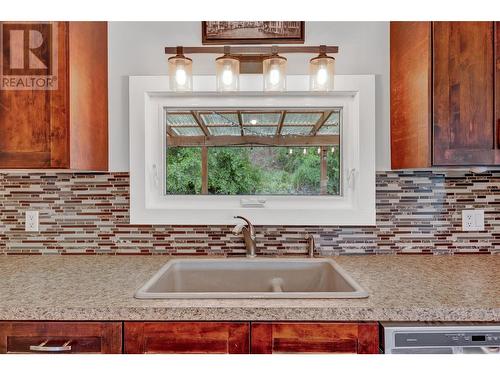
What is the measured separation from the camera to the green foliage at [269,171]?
1927 millimetres

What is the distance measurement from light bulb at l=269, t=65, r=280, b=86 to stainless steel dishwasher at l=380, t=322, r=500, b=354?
113 centimetres

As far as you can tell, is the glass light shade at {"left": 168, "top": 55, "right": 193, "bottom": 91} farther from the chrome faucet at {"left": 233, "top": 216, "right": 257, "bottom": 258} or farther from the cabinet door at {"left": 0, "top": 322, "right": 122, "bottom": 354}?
the cabinet door at {"left": 0, "top": 322, "right": 122, "bottom": 354}

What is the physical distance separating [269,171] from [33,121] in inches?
43.6

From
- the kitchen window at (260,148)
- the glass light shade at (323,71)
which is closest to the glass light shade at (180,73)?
the kitchen window at (260,148)

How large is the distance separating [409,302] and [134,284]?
0.97 m

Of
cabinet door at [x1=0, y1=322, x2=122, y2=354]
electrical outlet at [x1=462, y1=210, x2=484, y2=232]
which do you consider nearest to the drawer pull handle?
cabinet door at [x1=0, y1=322, x2=122, y2=354]

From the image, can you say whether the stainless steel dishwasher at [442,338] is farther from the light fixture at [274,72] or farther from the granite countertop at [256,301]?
the light fixture at [274,72]

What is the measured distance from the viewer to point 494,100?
1439mm

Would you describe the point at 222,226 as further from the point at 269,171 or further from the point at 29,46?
the point at 29,46

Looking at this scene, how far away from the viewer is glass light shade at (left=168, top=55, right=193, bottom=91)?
1.68 m

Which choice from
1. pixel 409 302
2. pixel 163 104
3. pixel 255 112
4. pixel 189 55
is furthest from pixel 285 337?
pixel 189 55

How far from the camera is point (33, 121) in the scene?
145 centimetres

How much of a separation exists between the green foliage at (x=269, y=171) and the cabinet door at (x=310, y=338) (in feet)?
2.94

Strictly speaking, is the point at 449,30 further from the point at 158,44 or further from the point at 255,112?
the point at 158,44
